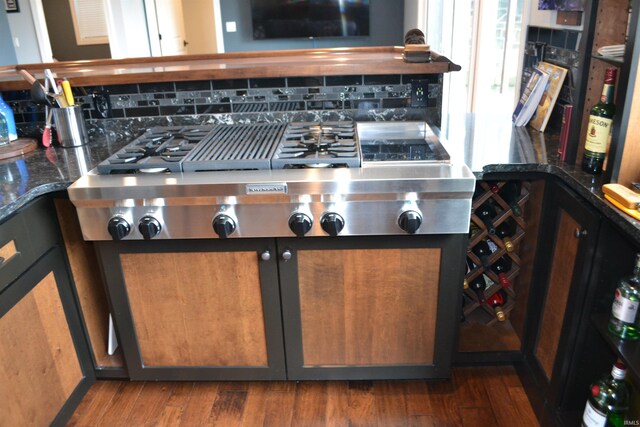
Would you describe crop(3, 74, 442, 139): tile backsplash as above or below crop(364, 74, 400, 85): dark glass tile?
below

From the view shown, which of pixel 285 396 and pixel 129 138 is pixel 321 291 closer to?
pixel 285 396

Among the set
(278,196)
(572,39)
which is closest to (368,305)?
(278,196)

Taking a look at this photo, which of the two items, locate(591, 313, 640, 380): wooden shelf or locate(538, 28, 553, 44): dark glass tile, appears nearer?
locate(591, 313, 640, 380): wooden shelf

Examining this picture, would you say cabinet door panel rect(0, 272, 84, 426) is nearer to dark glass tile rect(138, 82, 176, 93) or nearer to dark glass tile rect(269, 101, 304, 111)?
dark glass tile rect(138, 82, 176, 93)

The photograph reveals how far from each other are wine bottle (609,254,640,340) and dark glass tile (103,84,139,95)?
180 cm

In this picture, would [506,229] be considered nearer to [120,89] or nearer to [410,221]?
[410,221]

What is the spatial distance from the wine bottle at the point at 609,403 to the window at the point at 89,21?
612cm

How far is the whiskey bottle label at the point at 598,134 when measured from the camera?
52.9 inches

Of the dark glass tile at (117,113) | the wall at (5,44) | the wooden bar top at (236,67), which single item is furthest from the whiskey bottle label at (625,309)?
the wall at (5,44)

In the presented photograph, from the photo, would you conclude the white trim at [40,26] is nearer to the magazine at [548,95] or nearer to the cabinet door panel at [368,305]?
the cabinet door panel at [368,305]

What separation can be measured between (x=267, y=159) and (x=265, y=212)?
0.17 m

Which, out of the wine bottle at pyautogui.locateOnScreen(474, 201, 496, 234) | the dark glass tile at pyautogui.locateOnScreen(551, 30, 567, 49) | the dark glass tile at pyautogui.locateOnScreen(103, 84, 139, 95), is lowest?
the wine bottle at pyautogui.locateOnScreen(474, 201, 496, 234)

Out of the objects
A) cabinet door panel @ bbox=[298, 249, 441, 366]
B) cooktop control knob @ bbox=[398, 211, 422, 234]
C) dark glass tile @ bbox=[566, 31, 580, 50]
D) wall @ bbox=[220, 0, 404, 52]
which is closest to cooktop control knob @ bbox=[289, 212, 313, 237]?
cabinet door panel @ bbox=[298, 249, 441, 366]

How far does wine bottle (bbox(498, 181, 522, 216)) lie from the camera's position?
1750 mm
